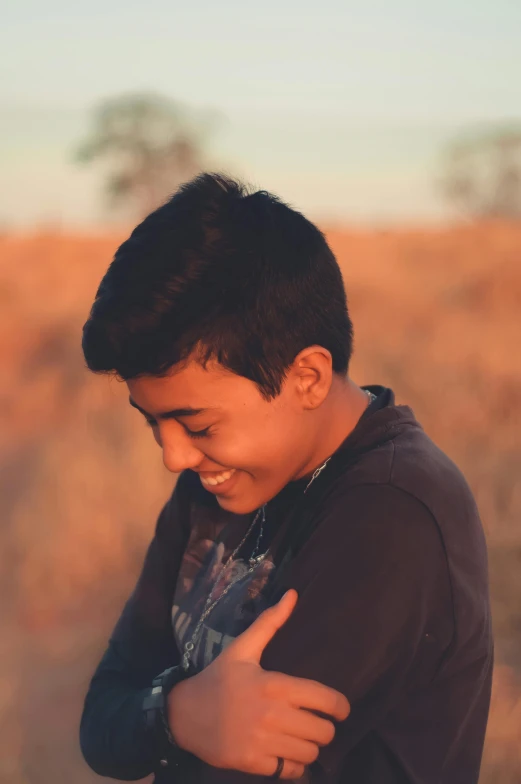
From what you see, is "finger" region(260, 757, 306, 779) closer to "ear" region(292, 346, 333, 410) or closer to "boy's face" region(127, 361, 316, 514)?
"boy's face" region(127, 361, 316, 514)

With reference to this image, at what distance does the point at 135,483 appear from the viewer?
212 inches

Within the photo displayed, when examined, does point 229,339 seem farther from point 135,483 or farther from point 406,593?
point 135,483

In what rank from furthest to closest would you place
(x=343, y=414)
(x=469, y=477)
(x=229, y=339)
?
1. (x=469, y=477)
2. (x=343, y=414)
3. (x=229, y=339)

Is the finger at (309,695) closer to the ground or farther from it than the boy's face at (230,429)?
closer to the ground

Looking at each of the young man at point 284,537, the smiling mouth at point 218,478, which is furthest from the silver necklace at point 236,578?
the smiling mouth at point 218,478

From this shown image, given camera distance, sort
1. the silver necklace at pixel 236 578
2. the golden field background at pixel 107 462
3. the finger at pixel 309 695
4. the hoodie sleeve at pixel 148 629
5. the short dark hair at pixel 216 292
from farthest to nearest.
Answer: the golden field background at pixel 107 462 → the hoodie sleeve at pixel 148 629 → the silver necklace at pixel 236 578 → the short dark hair at pixel 216 292 → the finger at pixel 309 695

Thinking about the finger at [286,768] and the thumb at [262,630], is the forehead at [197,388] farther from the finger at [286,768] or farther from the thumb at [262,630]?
the finger at [286,768]

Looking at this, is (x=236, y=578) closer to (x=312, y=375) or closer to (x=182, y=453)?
(x=182, y=453)

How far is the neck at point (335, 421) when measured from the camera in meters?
1.52

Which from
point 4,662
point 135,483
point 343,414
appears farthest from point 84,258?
point 343,414

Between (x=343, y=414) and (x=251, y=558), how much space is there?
29cm

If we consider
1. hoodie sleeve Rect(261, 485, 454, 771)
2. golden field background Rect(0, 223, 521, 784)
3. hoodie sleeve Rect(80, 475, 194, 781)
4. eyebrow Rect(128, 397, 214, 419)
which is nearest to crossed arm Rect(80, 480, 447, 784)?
hoodie sleeve Rect(261, 485, 454, 771)

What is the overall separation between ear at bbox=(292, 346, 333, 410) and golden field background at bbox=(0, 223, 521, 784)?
2026 millimetres

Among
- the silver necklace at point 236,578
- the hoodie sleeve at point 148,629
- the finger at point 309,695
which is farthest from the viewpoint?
the hoodie sleeve at point 148,629
